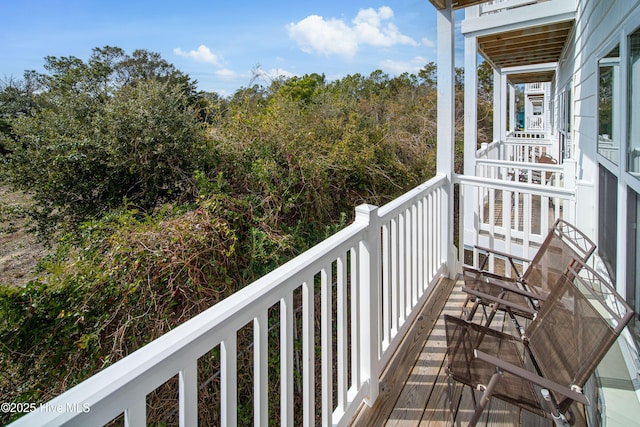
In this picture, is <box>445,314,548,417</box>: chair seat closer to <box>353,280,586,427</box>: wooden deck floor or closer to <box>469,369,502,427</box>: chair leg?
<box>469,369,502,427</box>: chair leg

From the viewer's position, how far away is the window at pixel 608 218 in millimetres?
2092

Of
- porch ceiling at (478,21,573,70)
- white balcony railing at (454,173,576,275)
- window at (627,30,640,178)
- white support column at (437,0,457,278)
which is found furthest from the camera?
porch ceiling at (478,21,573,70)

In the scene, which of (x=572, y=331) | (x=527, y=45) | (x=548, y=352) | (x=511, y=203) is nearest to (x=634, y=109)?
(x=572, y=331)

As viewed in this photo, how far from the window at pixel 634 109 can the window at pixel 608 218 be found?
454 mm

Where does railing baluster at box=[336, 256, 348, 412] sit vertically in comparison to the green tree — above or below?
below

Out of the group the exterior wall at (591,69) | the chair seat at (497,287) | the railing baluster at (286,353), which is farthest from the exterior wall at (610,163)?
the railing baluster at (286,353)

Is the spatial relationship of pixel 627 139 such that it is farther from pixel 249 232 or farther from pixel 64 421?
pixel 249 232

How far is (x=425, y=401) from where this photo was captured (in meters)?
2.05

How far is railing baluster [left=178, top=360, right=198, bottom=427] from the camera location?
899mm

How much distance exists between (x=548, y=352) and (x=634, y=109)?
118 cm

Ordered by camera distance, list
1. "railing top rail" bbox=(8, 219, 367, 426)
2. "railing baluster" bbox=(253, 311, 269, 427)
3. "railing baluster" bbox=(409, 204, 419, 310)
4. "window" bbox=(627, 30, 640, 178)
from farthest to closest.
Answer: "railing baluster" bbox=(409, 204, 419, 310)
"window" bbox=(627, 30, 640, 178)
"railing baluster" bbox=(253, 311, 269, 427)
"railing top rail" bbox=(8, 219, 367, 426)

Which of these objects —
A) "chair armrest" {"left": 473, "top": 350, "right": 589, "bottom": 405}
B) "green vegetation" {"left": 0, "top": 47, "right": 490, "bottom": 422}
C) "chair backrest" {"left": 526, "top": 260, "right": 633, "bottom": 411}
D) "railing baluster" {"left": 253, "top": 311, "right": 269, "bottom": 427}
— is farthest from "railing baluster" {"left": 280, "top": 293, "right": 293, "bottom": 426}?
"green vegetation" {"left": 0, "top": 47, "right": 490, "bottom": 422}

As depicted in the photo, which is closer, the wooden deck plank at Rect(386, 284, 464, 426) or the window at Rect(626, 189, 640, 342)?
the window at Rect(626, 189, 640, 342)

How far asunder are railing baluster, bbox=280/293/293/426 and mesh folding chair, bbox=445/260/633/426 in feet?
2.54
